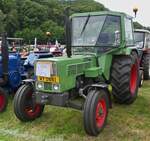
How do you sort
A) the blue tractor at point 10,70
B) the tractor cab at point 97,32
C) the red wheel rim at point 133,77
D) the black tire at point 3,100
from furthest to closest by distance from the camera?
the red wheel rim at point 133,77
the blue tractor at point 10,70
the black tire at point 3,100
the tractor cab at point 97,32

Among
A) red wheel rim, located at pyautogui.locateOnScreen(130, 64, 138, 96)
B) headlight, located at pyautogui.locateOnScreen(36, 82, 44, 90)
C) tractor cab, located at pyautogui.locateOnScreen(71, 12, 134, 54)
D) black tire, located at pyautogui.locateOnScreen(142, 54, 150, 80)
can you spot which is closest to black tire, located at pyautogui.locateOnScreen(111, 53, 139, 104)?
tractor cab, located at pyautogui.locateOnScreen(71, 12, 134, 54)

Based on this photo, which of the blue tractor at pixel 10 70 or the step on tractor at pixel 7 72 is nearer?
the step on tractor at pixel 7 72

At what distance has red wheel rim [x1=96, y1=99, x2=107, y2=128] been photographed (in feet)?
20.9

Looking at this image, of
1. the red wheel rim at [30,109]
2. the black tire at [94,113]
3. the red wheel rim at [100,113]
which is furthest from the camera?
the red wheel rim at [30,109]

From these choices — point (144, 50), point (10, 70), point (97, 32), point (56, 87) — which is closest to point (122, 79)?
point (97, 32)

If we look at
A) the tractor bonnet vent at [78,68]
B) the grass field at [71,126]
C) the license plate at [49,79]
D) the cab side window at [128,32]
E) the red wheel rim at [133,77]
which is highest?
the cab side window at [128,32]

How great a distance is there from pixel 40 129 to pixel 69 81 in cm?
110

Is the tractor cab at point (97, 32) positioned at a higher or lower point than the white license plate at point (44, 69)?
higher

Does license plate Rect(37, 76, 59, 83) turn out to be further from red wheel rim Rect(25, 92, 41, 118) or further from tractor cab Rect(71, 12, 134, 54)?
tractor cab Rect(71, 12, 134, 54)

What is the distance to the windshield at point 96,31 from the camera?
738cm

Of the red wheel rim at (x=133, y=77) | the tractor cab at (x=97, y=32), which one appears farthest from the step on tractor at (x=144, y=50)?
the tractor cab at (x=97, y=32)

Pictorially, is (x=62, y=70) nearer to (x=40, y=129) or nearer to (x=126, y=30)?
(x=40, y=129)

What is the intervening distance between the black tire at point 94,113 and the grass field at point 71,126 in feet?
0.48

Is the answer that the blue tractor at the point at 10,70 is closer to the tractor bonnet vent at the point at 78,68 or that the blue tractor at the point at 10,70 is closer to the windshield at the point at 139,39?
the tractor bonnet vent at the point at 78,68
